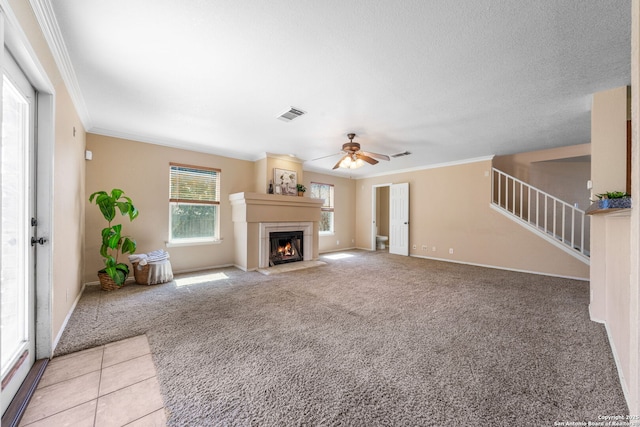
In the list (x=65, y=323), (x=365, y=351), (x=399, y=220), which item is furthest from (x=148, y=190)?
(x=399, y=220)

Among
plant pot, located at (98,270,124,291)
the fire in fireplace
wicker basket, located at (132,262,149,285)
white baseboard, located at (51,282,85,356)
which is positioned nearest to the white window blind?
wicker basket, located at (132,262,149,285)

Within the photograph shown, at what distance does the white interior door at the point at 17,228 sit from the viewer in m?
1.54

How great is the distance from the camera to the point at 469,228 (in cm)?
568

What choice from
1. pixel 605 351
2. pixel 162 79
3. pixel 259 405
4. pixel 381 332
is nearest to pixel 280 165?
pixel 162 79

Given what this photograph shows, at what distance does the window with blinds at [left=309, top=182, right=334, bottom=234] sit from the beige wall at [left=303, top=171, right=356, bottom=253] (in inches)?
Answer: 5.3

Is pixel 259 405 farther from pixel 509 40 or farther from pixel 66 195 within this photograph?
pixel 509 40

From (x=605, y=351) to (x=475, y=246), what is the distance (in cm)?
373

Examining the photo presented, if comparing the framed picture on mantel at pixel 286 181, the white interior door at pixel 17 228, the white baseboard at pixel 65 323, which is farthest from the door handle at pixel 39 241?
the framed picture on mantel at pixel 286 181

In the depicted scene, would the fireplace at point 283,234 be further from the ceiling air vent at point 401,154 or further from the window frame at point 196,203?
the ceiling air vent at point 401,154

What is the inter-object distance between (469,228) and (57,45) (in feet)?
22.4

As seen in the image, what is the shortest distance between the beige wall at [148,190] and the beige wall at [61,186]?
87 cm

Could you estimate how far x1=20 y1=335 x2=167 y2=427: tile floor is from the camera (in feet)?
4.54

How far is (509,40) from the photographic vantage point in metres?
1.94

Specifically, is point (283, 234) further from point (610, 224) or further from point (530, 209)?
point (530, 209)
